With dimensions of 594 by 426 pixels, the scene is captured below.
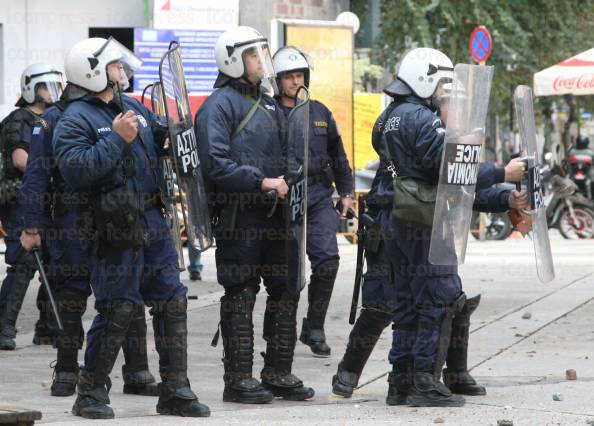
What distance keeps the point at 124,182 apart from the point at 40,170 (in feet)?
4.19

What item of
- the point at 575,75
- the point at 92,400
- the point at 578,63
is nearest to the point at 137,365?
the point at 92,400

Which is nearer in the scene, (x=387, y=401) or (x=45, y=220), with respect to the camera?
(x=387, y=401)

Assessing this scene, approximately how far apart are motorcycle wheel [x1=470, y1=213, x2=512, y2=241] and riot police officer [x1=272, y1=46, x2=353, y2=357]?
38.4ft

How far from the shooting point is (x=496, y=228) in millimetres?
21312

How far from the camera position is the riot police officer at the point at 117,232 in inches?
267

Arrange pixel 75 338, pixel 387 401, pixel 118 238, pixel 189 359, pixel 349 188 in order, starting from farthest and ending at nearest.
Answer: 1. pixel 349 188
2. pixel 189 359
3. pixel 75 338
4. pixel 387 401
5. pixel 118 238

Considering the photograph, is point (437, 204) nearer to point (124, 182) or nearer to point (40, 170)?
point (124, 182)

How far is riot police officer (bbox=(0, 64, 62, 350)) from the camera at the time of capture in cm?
959

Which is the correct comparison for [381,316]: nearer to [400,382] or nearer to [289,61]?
[400,382]

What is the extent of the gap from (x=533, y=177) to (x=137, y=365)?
7.41 ft

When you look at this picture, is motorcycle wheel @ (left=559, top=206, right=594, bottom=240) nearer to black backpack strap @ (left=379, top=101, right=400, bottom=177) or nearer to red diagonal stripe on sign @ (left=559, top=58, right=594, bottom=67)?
red diagonal stripe on sign @ (left=559, top=58, right=594, bottom=67)

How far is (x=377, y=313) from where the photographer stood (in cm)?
750

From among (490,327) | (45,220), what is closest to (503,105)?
(490,327)

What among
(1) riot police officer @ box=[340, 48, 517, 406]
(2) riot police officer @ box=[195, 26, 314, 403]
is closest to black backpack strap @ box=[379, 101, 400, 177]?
(1) riot police officer @ box=[340, 48, 517, 406]
